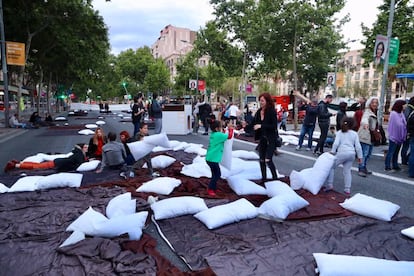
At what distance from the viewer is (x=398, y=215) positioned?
14.9ft

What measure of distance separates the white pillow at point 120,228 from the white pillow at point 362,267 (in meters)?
1.95

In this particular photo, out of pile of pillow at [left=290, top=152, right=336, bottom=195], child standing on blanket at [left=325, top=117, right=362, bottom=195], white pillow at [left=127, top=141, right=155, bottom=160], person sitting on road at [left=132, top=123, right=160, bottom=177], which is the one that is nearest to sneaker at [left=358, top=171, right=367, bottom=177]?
child standing on blanket at [left=325, top=117, right=362, bottom=195]

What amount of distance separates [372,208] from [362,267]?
1.87 metres

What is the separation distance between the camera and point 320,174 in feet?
18.1

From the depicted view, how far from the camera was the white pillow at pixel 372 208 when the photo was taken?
438 cm

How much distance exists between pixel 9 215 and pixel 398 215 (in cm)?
511

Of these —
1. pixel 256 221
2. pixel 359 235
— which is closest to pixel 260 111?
pixel 256 221

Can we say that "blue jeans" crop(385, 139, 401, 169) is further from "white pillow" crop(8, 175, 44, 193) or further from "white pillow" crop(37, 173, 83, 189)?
"white pillow" crop(8, 175, 44, 193)

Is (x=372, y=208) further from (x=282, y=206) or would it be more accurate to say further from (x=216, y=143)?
(x=216, y=143)

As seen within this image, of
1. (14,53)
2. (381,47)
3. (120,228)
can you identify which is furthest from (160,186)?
(14,53)

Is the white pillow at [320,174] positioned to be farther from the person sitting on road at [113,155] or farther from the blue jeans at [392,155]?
the person sitting on road at [113,155]

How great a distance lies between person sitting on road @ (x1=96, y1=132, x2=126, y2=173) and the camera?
7004mm

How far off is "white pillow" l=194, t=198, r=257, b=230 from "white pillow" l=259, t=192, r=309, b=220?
16 centimetres

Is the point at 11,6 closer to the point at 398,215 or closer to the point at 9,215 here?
the point at 9,215
